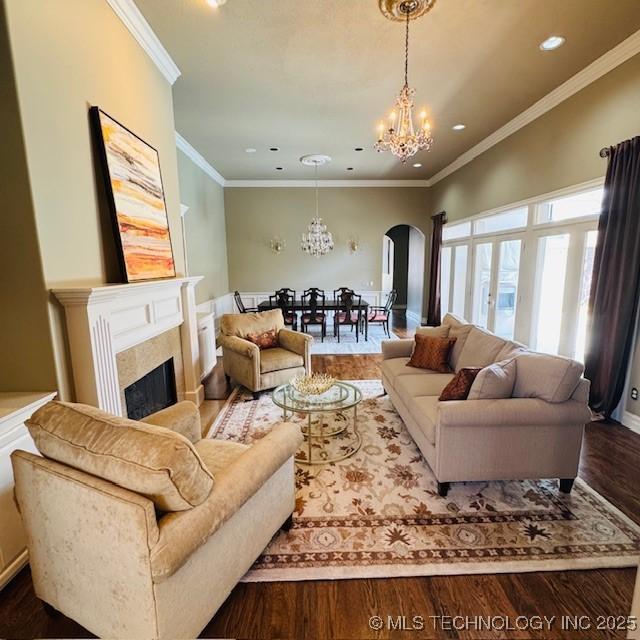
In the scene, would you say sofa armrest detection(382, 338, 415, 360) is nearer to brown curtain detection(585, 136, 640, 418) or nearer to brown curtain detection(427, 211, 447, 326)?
brown curtain detection(585, 136, 640, 418)

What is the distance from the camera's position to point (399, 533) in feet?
6.56

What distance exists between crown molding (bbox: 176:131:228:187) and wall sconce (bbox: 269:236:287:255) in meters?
1.65

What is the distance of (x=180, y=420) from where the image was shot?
6.66 feet

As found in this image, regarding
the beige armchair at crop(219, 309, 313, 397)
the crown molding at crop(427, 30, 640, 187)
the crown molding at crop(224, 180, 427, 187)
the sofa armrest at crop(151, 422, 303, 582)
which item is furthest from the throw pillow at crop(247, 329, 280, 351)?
the crown molding at crop(224, 180, 427, 187)

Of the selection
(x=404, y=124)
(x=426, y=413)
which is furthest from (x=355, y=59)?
(x=426, y=413)

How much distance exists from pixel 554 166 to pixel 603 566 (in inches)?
159

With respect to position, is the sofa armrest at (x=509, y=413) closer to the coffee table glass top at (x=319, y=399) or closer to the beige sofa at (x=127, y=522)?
the coffee table glass top at (x=319, y=399)

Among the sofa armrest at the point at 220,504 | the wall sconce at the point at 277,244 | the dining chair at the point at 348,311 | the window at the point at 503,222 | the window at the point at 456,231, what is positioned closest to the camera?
the sofa armrest at the point at 220,504

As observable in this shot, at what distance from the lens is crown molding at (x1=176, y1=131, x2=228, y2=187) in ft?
17.0

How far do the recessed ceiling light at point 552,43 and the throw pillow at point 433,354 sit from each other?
2.70 metres

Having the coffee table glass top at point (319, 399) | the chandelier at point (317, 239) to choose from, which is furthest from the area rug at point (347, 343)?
the coffee table glass top at point (319, 399)

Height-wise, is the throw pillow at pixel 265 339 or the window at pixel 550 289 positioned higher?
the window at pixel 550 289

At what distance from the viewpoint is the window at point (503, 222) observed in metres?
4.80

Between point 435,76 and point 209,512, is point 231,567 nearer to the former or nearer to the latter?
point 209,512
